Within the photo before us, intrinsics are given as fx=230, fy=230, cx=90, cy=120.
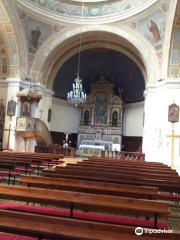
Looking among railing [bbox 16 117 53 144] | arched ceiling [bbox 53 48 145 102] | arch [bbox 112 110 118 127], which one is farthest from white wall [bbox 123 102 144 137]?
railing [bbox 16 117 53 144]

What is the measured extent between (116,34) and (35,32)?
550cm

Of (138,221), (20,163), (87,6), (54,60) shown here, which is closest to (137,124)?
(54,60)

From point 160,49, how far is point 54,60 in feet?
25.2

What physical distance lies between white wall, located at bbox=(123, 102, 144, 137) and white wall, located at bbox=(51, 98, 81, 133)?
14.9 ft

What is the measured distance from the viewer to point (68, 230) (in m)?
1.73

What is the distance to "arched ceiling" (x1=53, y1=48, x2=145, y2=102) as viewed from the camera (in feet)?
65.5

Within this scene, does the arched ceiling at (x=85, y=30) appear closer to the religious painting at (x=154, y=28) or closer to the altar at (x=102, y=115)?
the religious painting at (x=154, y=28)

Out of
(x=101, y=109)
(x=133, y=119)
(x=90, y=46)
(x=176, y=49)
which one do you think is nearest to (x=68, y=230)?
(x=176, y=49)

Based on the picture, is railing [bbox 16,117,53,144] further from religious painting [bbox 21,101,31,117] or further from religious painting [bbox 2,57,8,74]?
religious painting [bbox 2,57,8,74]

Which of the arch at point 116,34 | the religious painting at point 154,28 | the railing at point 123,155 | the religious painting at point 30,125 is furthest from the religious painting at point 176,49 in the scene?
the religious painting at point 30,125

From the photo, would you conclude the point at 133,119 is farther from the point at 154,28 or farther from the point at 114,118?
the point at 154,28

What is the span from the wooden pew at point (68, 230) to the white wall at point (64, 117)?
Result: 718 inches

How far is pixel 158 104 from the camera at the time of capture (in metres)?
14.3

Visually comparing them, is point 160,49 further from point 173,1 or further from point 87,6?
point 87,6
